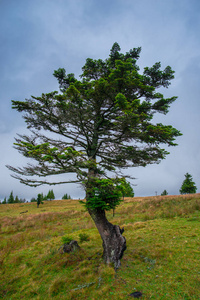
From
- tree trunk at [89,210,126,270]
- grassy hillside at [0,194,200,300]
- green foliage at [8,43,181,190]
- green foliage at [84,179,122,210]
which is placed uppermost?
green foliage at [8,43,181,190]

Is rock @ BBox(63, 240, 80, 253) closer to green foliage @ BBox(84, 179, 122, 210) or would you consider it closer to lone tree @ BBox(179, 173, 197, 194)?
green foliage @ BBox(84, 179, 122, 210)

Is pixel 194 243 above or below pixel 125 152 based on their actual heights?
below

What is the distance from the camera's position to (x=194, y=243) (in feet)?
23.5

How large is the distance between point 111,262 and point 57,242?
6.13 m

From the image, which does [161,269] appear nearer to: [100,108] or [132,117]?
[132,117]

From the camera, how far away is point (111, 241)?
648cm

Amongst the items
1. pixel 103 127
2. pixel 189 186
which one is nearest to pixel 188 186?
pixel 189 186

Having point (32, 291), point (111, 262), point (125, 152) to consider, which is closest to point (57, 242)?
point (32, 291)

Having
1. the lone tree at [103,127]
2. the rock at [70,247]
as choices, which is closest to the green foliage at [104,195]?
the lone tree at [103,127]

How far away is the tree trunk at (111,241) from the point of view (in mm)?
6164

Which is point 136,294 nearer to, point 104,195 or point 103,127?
point 104,195

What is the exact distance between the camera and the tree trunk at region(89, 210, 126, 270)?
6.16 m

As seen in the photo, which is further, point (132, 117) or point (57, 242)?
point (57, 242)

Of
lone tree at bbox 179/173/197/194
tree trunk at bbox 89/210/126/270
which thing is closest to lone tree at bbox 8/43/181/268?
tree trunk at bbox 89/210/126/270
